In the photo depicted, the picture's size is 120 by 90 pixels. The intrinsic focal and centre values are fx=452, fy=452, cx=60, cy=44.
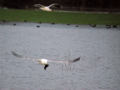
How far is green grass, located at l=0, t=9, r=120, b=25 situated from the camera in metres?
15.2

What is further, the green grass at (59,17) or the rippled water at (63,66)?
the green grass at (59,17)

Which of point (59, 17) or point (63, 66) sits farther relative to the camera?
point (59, 17)

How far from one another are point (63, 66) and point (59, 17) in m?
7.29

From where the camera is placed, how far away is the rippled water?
265 inches

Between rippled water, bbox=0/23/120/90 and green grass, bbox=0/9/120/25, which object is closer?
rippled water, bbox=0/23/120/90

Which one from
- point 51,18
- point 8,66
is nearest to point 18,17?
point 51,18

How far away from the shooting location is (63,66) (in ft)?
26.9

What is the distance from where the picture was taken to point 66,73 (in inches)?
295

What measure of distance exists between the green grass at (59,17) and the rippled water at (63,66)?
431 millimetres

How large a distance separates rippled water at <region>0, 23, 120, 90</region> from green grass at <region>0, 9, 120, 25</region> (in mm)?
431

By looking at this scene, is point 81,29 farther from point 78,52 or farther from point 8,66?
point 8,66

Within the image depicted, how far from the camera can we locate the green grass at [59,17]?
50.0ft

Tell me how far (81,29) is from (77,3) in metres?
6.43

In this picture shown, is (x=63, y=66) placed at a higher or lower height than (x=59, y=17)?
higher
